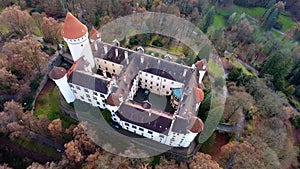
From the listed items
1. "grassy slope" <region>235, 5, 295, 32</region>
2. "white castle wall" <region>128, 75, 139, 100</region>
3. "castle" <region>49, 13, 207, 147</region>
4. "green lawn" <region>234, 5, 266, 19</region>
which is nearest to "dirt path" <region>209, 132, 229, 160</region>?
"castle" <region>49, 13, 207, 147</region>

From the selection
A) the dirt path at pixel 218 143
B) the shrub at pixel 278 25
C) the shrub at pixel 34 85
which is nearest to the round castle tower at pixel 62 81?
the shrub at pixel 34 85

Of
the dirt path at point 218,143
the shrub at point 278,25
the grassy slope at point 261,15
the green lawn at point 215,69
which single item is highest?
the grassy slope at point 261,15

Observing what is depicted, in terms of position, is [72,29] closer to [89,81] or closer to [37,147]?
[89,81]

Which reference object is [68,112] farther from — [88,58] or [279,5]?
[279,5]

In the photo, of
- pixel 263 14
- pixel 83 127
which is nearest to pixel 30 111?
pixel 83 127

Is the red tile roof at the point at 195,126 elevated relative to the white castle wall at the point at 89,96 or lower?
elevated

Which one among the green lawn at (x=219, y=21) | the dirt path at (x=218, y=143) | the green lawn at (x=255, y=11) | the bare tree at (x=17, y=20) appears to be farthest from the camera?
the green lawn at (x=255, y=11)

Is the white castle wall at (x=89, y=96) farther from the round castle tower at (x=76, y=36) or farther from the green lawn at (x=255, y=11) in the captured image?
the green lawn at (x=255, y=11)
